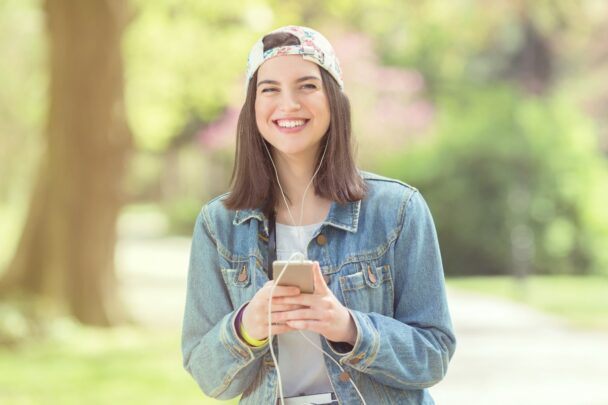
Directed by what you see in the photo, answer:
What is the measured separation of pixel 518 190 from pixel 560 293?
2771 millimetres

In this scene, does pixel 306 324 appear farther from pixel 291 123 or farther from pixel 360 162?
pixel 360 162

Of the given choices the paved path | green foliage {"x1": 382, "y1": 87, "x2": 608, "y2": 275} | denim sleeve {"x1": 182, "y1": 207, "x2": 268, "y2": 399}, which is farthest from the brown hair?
green foliage {"x1": 382, "y1": 87, "x2": 608, "y2": 275}

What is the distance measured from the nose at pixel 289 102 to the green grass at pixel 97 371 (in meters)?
5.14

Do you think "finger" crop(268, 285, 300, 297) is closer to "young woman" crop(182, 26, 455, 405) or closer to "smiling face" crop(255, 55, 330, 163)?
"young woman" crop(182, 26, 455, 405)

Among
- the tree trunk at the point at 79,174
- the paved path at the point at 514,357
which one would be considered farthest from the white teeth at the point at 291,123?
the tree trunk at the point at 79,174

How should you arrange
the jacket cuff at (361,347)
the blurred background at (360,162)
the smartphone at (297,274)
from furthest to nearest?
the blurred background at (360,162)
the jacket cuff at (361,347)
the smartphone at (297,274)

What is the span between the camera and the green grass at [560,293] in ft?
40.6

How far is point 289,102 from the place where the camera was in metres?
2.40

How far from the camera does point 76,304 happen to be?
1127 centimetres

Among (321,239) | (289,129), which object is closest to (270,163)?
(289,129)

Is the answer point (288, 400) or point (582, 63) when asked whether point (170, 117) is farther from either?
point (288, 400)

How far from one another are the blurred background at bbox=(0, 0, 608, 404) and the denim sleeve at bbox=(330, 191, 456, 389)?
5.59 ft

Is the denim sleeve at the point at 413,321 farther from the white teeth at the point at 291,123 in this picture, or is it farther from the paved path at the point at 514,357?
the paved path at the point at 514,357

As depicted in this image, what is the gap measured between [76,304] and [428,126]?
1053cm
